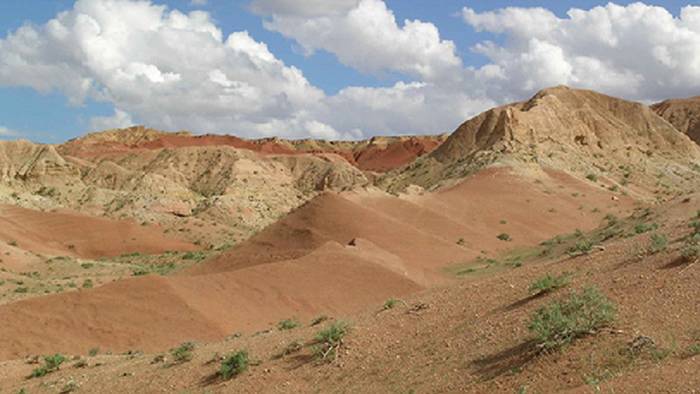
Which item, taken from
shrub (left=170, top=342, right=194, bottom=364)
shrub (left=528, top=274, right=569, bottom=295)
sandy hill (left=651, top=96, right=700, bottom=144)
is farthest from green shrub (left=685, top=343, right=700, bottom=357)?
sandy hill (left=651, top=96, right=700, bottom=144)

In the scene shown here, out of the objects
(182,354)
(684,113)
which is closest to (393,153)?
(684,113)

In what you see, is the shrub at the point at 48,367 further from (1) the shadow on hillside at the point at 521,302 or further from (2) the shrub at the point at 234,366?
(1) the shadow on hillside at the point at 521,302

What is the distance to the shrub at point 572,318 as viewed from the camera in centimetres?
931

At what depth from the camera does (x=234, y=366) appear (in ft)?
40.9

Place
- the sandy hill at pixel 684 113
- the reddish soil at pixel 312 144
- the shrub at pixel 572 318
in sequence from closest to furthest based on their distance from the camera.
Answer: the shrub at pixel 572 318 < the sandy hill at pixel 684 113 < the reddish soil at pixel 312 144

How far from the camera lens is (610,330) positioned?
9.30 metres

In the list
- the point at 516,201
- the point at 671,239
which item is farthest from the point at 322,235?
the point at 671,239

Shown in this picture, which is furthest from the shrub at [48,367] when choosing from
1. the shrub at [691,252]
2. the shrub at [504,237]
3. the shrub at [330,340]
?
the shrub at [504,237]

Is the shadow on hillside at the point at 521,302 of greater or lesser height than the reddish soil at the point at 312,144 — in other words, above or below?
below

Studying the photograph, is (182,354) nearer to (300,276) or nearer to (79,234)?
(300,276)

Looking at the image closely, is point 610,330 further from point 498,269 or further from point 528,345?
point 498,269

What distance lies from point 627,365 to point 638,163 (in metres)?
55.1

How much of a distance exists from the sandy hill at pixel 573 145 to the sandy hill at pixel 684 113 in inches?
863

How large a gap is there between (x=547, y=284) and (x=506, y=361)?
2.55 meters
